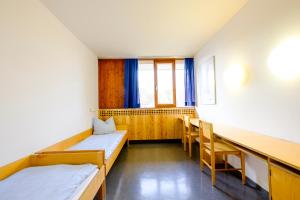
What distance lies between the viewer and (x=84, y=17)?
252cm

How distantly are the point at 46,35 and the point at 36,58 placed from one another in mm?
429

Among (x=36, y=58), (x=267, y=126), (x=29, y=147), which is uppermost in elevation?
(x=36, y=58)

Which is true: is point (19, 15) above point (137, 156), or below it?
above

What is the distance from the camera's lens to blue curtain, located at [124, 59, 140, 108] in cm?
475

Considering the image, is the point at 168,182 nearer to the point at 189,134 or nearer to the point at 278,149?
the point at 189,134

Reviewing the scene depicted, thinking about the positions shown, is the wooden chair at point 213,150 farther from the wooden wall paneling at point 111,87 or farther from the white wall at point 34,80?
the wooden wall paneling at point 111,87

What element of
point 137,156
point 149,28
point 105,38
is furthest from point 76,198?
point 105,38

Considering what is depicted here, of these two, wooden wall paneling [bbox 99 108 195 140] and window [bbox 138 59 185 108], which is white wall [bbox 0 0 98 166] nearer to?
wooden wall paneling [bbox 99 108 195 140]

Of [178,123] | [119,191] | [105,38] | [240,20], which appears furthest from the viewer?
[178,123]

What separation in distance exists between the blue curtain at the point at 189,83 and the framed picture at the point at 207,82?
445mm

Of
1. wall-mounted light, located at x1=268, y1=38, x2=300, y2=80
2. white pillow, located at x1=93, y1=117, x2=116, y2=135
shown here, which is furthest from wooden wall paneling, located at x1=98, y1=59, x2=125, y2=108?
wall-mounted light, located at x1=268, y1=38, x2=300, y2=80

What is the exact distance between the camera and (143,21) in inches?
106

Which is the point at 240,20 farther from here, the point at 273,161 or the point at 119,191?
the point at 119,191

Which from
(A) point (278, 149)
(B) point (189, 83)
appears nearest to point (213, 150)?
(A) point (278, 149)
